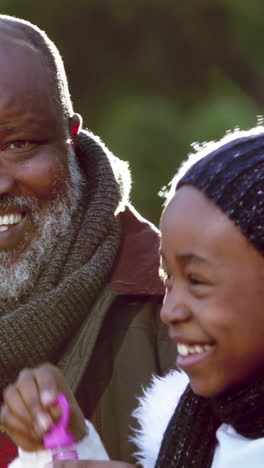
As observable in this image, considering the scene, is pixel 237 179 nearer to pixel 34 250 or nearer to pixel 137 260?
pixel 137 260

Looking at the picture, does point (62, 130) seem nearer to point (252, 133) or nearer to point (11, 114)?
point (11, 114)

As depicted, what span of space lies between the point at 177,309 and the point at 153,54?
836 centimetres

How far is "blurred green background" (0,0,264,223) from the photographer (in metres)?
10.3

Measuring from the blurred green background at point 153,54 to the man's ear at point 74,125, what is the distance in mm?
5272

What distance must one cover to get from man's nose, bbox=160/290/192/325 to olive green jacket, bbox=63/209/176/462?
111 cm

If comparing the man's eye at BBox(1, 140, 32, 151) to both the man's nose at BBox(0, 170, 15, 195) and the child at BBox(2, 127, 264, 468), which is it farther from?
the child at BBox(2, 127, 264, 468)

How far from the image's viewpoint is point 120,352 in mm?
4039

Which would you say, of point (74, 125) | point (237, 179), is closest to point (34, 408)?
point (237, 179)

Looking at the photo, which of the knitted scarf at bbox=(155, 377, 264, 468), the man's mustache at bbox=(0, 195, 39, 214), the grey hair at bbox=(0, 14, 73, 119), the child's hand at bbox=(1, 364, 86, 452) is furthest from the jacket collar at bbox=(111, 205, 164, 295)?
the child's hand at bbox=(1, 364, 86, 452)

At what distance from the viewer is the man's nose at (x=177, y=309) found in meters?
2.80

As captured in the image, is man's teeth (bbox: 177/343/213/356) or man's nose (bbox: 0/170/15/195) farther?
man's nose (bbox: 0/170/15/195)

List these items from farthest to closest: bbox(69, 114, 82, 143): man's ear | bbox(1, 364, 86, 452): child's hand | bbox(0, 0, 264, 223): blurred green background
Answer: bbox(0, 0, 264, 223): blurred green background, bbox(69, 114, 82, 143): man's ear, bbox(1, 364, 86, 452): child's hand

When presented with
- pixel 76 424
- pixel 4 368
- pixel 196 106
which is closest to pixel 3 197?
pixel 4 368

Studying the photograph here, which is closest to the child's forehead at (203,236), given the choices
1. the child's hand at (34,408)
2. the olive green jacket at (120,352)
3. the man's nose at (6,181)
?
the child's hand at (34,408)
